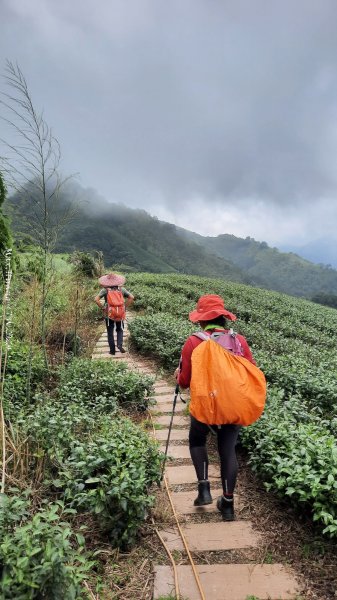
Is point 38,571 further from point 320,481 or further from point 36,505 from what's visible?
point 320,481

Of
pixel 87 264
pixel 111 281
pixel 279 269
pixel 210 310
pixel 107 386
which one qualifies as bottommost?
pixel 107 386

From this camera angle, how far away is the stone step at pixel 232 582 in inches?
103

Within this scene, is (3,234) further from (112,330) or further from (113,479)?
(113,479)

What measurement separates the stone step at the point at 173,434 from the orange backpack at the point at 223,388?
5.88 feet

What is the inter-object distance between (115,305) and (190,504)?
493 centimetres

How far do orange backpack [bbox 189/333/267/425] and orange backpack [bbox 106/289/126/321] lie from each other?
4963 millimetres

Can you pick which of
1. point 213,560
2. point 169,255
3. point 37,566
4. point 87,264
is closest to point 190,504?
point 213,560

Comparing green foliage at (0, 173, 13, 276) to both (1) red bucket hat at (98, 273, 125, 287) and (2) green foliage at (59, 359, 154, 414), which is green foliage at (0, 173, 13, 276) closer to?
(1) red bucket hat at (98, 273, 125, 287)

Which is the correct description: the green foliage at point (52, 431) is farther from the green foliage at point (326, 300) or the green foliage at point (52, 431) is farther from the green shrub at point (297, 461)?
the green foliage at point (326, 300)

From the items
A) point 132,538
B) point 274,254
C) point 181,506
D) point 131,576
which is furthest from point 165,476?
point 274,254

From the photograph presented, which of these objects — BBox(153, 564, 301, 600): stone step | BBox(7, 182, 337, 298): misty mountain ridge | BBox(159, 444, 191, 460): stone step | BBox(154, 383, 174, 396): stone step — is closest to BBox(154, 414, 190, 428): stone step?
BBox(159, 444, 191, 460): stone step

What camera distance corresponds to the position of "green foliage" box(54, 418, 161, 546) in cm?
295

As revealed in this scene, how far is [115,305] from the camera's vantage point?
805 centimetres

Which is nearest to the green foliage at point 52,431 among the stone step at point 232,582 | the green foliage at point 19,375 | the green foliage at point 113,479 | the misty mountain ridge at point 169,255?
the green foliage at point 113,479
